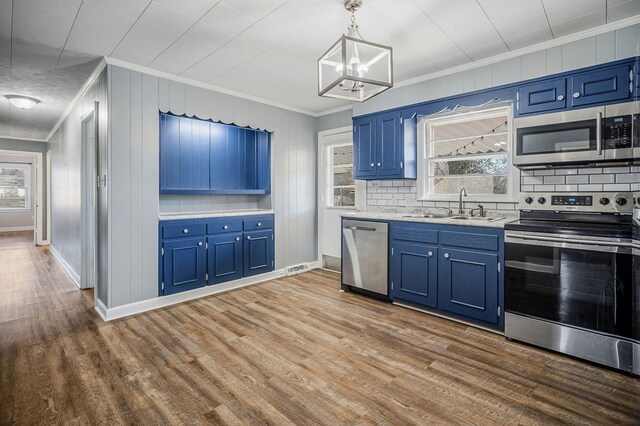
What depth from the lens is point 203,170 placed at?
4.22m

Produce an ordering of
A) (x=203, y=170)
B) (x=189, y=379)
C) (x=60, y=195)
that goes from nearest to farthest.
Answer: (x=189, y=379), (x=203, y=170), (x=60, y=195)

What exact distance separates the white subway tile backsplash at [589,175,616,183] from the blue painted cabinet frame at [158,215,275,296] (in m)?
3.70

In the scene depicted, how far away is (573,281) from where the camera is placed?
7.93 ft

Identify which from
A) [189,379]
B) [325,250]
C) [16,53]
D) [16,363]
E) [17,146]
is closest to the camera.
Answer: [189,379]

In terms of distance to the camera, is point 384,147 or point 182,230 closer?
point 182,230

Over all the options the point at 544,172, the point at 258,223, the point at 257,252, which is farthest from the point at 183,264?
the point at 544,172

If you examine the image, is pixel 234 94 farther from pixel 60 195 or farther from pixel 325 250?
pixel 60 195

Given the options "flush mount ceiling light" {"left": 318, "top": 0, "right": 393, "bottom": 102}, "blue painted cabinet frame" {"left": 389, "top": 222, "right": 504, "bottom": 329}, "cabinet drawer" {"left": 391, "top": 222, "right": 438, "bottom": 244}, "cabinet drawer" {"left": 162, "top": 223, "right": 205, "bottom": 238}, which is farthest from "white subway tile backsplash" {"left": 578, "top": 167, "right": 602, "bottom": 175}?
"cabinet drawer" {"left": 162, "top": 223, "right": 205, "bottom": 238}

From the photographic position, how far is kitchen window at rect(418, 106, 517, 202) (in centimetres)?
338

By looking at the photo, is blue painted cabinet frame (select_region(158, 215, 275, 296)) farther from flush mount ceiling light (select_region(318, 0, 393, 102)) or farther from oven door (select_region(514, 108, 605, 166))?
oven door (select_region(514, 108, 605, 166))

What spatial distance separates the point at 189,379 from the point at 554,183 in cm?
347

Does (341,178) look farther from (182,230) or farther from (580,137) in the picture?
(580,137)

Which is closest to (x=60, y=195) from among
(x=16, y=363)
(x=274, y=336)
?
(x=16, y=363)

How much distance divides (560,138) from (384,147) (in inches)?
72.6
